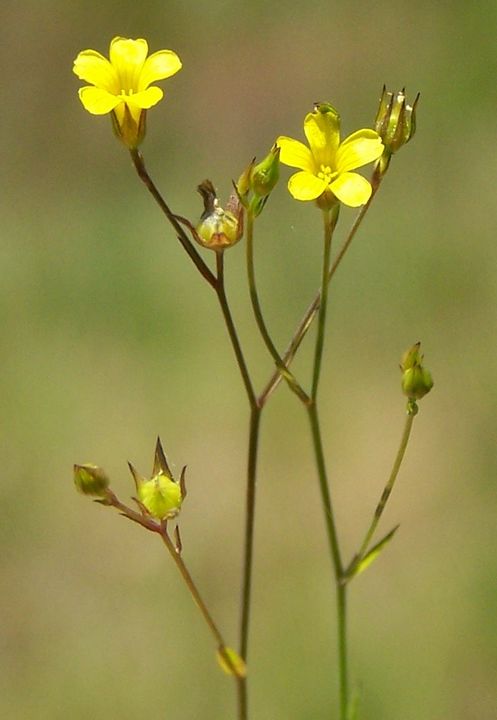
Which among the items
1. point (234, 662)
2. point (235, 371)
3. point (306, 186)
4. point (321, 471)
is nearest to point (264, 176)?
point (306, 186)

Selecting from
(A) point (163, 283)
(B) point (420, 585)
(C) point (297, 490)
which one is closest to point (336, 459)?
(C) point (297, 490)

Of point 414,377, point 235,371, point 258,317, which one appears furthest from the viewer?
point 235,371

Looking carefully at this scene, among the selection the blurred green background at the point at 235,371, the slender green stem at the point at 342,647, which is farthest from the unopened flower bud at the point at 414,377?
the blurred green background at the point at 235,371

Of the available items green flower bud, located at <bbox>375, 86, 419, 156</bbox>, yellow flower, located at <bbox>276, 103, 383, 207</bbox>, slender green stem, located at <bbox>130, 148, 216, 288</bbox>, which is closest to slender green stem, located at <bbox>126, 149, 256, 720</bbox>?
slender green stem, located at <bbox>130, 148, 216, 288</bbox>

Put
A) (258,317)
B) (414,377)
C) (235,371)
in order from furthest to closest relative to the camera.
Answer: (235,371), (414,377), (258,317)

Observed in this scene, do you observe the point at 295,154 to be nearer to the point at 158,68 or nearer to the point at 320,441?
the point at 158,68

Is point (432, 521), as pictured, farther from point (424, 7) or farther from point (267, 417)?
point (424, 7)

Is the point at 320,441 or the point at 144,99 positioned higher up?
the point at 144,99

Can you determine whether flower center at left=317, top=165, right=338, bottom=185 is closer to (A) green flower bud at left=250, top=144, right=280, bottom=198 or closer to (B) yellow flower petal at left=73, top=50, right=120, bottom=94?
(A) green flower bud at left=250, top=144, right=280, bottom=198
